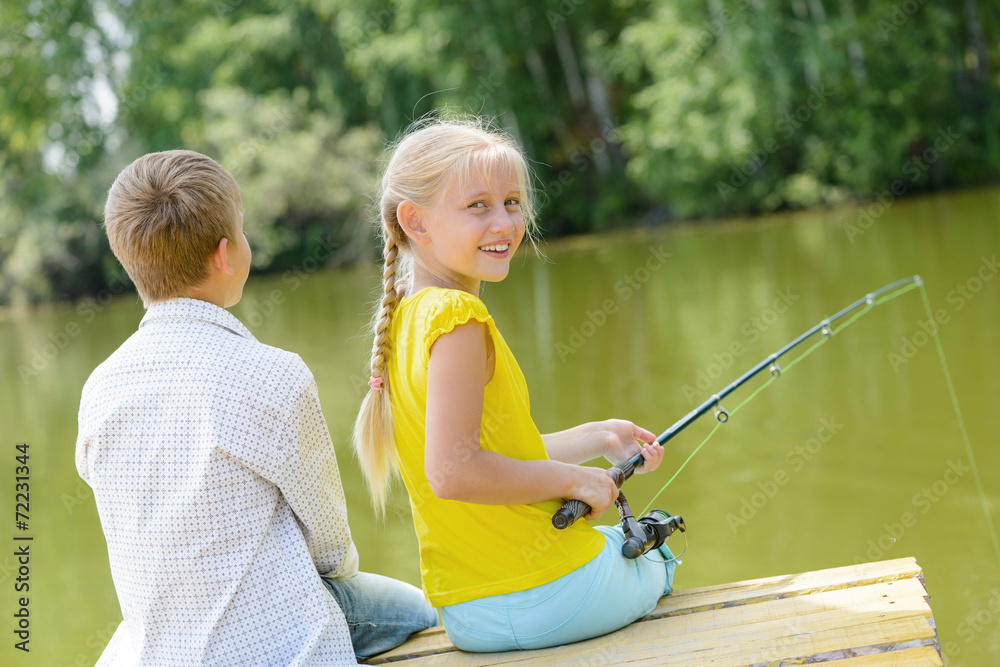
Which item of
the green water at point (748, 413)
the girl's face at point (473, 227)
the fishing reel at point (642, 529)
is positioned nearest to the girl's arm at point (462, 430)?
the girl's face at point (473, 227)

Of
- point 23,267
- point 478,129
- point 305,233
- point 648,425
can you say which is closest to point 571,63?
point 305,233

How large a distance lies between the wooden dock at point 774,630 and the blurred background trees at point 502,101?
15.6 m

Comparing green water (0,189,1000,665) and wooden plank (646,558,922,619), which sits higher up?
wooden plank (646,558,922,619)

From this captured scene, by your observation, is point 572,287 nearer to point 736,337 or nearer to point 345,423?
point 736,337

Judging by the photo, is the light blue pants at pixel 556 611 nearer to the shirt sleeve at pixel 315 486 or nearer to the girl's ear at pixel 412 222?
the shirt sleeve at pixel 315 486

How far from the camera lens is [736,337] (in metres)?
6.82

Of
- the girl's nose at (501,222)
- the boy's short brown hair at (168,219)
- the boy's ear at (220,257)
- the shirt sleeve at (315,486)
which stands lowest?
the shirt sleeve at (315,486)

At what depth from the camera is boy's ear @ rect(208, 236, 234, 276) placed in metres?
1.79

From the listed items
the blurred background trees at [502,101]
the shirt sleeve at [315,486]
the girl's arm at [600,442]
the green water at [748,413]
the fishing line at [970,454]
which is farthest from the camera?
the blurred background trees at [502,101]

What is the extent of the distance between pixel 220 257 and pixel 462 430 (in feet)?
1.72

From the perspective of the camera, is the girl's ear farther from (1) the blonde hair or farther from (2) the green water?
(2) the green water

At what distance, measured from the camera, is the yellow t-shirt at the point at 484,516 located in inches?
71.9

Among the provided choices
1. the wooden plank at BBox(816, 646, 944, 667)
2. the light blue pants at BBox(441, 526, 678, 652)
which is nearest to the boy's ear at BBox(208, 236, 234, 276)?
the light blue pants at BBox(441, 526, 678, 652)

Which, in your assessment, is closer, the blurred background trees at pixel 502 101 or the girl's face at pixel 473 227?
the girl's face at pixel 473 227
